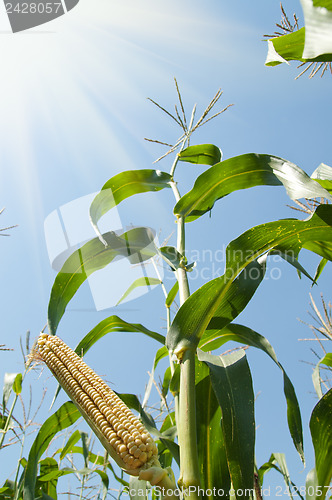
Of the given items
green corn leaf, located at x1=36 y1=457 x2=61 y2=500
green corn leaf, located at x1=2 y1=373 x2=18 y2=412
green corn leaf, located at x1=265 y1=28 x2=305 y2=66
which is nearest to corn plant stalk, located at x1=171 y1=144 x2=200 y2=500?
green corn leaf, located at x1=265 y1=28 x2=305 y2=66

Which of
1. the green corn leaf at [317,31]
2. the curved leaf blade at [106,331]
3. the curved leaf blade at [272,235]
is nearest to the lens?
the green corn leaf at [317,31]

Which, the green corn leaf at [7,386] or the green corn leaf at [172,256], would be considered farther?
the green corn leaf at [7,386]

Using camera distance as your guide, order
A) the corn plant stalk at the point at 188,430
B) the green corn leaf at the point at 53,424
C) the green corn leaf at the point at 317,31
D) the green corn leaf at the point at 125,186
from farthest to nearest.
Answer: the green corn leaf at the point at 125,186, the green corn leaf at the point at 53,424, the corn plant stalk at the point at 188,430, the green corn leaf at the point at 317,31

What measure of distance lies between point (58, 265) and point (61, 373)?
762 millimetres

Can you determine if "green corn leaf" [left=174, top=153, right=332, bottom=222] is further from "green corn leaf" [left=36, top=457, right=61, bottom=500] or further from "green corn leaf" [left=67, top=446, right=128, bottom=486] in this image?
"green corn leaf" [left=36, top=457, right=61, bottom=500]

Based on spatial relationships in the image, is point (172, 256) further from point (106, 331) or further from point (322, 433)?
point (322, 433)

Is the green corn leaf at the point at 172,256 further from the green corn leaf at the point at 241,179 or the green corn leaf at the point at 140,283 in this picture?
the green corn leaf at the point at 140,283

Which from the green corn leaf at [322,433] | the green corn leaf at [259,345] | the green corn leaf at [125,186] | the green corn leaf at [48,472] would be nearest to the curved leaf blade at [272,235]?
the green corn leaf at [259,345]

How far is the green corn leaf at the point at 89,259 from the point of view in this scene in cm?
163

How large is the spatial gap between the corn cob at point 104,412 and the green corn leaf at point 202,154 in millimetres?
1420

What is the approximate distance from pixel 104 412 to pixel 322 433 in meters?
0.71

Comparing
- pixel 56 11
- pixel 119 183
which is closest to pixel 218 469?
pixel 119 183

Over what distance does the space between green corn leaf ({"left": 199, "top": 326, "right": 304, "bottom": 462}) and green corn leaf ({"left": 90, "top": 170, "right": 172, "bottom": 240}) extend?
80cm

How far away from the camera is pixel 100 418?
3.31ft
